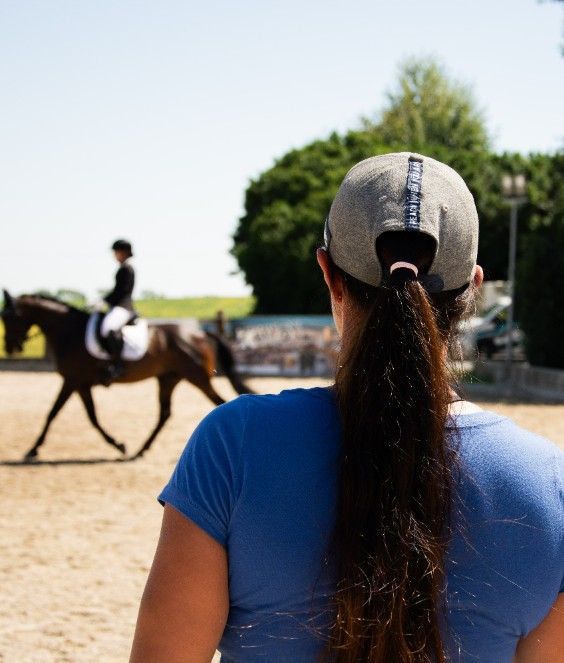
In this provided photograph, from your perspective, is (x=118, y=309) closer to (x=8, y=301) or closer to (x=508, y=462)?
(x=8, y=301)

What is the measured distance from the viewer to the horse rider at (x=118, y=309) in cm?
999

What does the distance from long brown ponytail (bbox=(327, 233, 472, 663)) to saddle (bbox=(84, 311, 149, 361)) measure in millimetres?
9177

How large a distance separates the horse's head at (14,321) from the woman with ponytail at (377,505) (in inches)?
394

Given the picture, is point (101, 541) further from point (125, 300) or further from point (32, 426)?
point (32, 426)

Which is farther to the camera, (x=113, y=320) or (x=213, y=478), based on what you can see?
(x=113, y=320)

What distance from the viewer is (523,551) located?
1233 millimetres

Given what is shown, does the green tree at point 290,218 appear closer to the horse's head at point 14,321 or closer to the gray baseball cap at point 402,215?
the horse's head at point 14,321

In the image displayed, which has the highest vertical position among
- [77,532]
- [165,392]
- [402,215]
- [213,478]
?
[402,215]

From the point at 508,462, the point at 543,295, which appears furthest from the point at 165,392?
the point at 543,295

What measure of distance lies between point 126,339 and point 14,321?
169 cm

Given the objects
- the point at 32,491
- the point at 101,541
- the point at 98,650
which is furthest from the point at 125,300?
the point at 98,650

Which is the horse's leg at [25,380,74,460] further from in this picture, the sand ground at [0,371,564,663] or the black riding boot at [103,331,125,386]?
the black riding boot at [103,331,125,386]

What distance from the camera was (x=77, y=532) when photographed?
642 centimetres

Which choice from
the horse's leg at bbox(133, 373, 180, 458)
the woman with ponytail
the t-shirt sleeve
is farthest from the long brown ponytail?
the horse's leg at bbox(133, 373, 180, 458)
